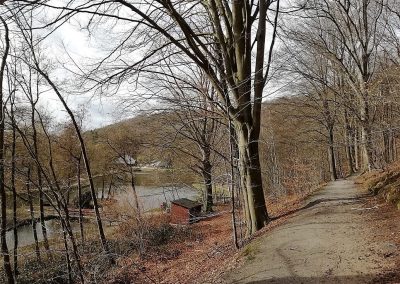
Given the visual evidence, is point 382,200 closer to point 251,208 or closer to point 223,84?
point 251,208

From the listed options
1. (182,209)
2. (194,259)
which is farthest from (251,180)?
(182,209)

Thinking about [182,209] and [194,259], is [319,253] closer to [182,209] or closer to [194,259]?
[194,259]

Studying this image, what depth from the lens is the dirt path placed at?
516 cm

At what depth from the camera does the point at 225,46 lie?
9.18 m

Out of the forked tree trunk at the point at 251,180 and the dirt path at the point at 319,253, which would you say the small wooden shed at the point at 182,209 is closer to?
the forked tree trunk at the point at 251,180

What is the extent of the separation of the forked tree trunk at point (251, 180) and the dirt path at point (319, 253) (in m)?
0.85

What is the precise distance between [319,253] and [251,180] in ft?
10.4

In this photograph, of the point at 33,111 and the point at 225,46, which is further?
the point at 33,111

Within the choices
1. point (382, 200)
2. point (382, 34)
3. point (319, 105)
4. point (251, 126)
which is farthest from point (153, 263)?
point (319, 105)

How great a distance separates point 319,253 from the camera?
239 inches

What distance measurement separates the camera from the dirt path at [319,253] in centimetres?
516

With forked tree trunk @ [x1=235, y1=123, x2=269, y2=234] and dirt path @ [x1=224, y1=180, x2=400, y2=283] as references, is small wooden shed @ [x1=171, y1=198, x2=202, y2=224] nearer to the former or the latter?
forked tree trunk @ [x1=235, y1=123, x2=269, y2=234]

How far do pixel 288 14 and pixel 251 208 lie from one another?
556 centimetres

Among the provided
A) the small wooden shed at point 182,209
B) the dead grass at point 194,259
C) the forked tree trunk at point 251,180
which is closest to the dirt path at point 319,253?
the dead grass at point 194,259
